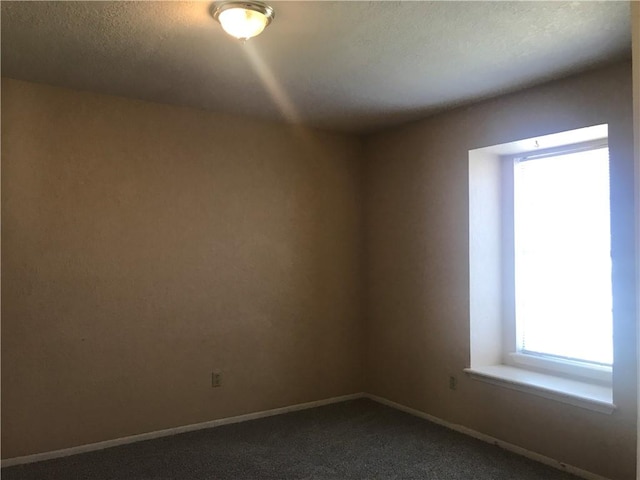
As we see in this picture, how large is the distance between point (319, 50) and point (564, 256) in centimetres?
210

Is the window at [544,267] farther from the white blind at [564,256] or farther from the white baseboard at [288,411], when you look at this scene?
the white baseboard at [288,411]

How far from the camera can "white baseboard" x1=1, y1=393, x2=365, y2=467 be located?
3358 millimetres

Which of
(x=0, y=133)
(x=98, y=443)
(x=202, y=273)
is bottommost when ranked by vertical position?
(x=98, y=443)

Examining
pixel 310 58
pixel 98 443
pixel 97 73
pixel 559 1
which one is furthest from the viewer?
pixel 98 443

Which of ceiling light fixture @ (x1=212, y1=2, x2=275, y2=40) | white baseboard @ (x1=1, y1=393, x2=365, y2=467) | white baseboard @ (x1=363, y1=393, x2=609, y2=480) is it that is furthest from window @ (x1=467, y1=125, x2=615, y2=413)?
ceiling light fixture @ (x1=212, y1=2, x2=275, y2=40)

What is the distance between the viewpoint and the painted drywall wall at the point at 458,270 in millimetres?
3000

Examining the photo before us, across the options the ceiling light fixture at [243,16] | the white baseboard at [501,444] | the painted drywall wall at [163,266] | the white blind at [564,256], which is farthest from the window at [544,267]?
the ceiling light fixture at [243,16]

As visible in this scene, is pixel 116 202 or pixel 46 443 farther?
pixel 116 202

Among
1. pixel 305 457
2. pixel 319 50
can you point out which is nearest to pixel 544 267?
pixel 305 457

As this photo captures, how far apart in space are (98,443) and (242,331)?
123cm

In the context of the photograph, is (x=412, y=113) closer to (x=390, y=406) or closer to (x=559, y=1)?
(x=559, y=1)

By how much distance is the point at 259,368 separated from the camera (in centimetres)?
427

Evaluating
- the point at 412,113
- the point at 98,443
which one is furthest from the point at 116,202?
the point at 412,113

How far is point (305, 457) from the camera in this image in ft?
11.3
